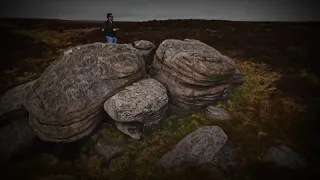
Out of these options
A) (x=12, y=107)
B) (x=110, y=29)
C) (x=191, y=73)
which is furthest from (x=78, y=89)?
(x=191, y=73)

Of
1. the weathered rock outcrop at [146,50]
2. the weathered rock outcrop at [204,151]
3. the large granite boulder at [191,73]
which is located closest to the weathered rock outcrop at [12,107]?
the weathered rock outcrop at [146,50]

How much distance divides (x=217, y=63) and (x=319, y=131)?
5.84 metres

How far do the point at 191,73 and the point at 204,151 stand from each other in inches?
165

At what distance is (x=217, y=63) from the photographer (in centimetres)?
1469

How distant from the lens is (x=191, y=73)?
1448 centimetres

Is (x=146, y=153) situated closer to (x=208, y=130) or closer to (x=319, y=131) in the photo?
(x=208, y=130)

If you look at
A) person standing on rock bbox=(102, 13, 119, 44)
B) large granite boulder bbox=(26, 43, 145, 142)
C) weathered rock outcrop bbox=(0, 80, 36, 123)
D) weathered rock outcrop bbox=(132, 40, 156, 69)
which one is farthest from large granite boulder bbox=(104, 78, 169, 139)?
weathered rock outcrop bbox=(0, 80, 36, 123)

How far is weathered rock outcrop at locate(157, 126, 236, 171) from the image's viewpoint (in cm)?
1187

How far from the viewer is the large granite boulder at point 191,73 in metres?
14.4

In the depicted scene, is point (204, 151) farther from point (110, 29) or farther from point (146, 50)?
point (110, 29)

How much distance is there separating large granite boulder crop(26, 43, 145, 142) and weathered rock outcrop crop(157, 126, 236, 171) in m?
4.13

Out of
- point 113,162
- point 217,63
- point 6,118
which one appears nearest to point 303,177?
point 217,63

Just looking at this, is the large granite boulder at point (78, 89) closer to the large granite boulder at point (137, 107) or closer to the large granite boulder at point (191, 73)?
the large granite boulder at point (137, 107)

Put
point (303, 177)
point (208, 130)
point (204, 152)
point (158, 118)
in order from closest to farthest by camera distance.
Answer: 1. point (303, 177)
2. point (204, 152)
3. point (208, 130)
4. point (158, 118)
